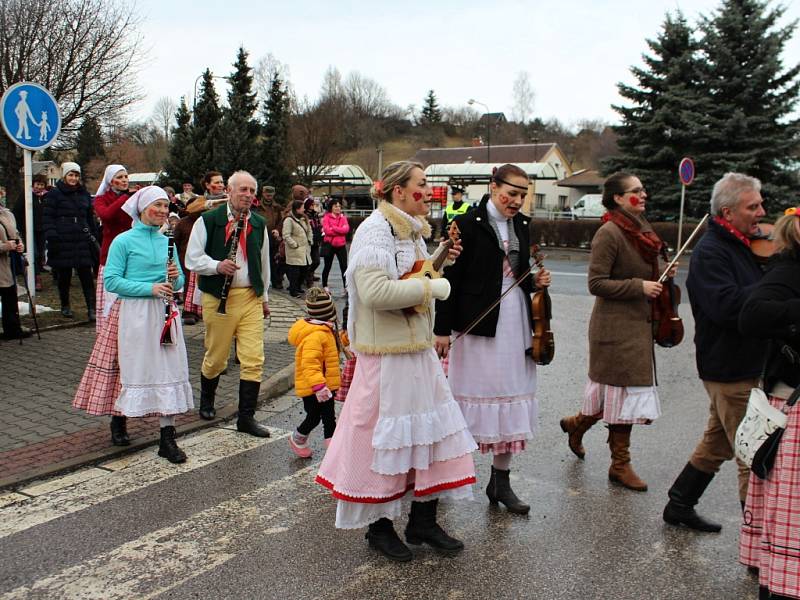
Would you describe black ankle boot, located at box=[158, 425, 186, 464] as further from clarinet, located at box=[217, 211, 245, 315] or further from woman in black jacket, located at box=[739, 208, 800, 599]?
woman in black jacket, located at box=[739, 208, 800, 599]

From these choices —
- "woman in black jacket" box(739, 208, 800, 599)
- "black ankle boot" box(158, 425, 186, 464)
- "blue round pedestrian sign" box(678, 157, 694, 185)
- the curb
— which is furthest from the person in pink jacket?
"woman in black jacket" box(739, 208, 800, 599)

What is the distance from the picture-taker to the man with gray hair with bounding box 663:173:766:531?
151 inches

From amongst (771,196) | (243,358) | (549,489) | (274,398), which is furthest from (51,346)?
(771,196)

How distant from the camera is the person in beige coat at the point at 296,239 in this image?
45.9 ft

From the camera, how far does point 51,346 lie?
8.83m

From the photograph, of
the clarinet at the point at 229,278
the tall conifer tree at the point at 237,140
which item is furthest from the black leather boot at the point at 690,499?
the tall conifer tree at the point at 237,140

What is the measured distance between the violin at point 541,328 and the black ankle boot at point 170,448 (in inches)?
105

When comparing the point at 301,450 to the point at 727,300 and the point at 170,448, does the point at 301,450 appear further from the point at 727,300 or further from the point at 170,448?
the point at 727,300

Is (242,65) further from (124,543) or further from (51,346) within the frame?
(124,543)

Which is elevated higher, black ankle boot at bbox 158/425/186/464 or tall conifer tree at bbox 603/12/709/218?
tall conifer tree at bbox 603/12/709/218

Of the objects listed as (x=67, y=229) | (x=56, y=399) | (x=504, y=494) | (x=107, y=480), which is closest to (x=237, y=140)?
(x=67, y=229)

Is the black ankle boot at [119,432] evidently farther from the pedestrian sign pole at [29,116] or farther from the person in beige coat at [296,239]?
the person in beige coat at [296,239]

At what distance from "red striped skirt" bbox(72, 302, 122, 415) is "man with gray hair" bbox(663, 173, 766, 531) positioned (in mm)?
4004

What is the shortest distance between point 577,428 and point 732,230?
2.04 m
